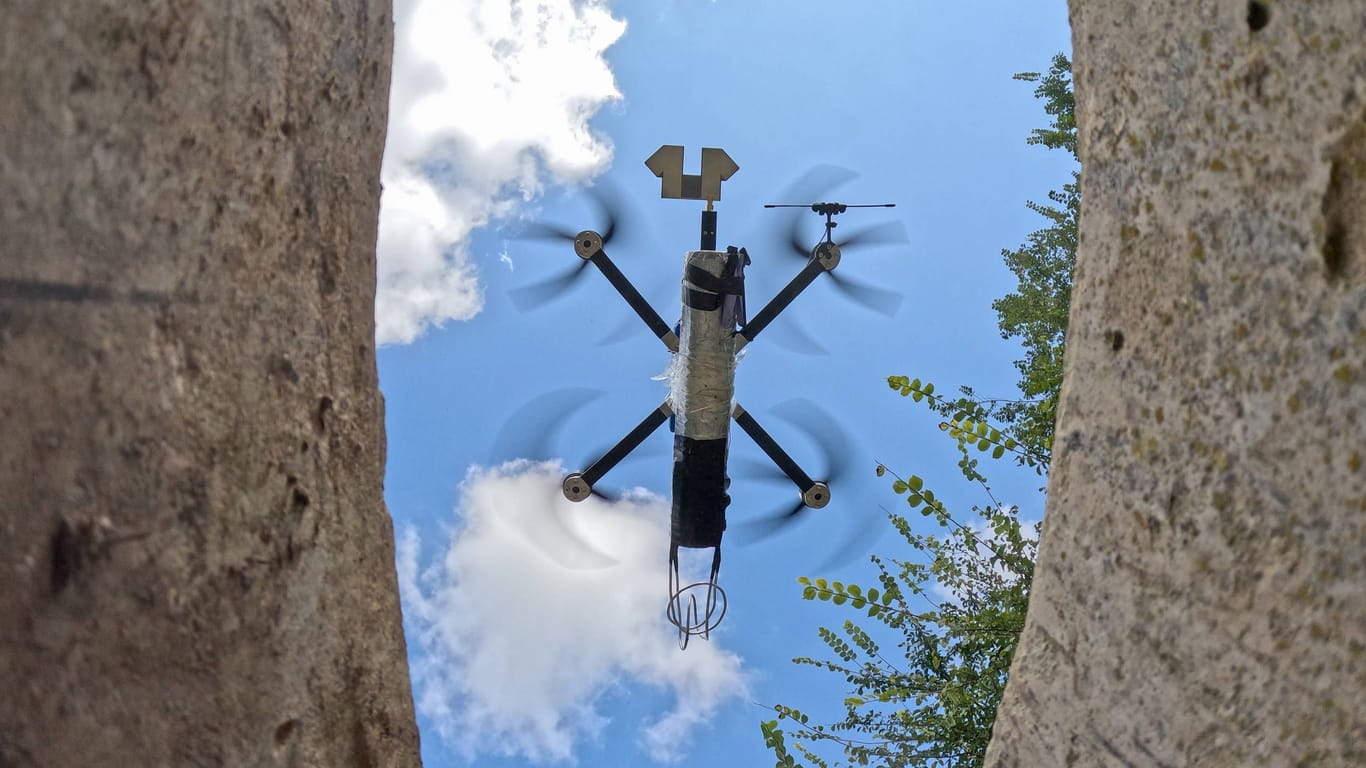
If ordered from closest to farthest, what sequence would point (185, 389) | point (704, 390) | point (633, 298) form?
point (185, 389)
point (704, 390)
point (633, 298)

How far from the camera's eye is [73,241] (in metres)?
1.07

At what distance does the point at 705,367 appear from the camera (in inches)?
128

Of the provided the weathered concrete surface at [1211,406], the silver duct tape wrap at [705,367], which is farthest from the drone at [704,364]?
the weathered concrete surface at [1211,406]

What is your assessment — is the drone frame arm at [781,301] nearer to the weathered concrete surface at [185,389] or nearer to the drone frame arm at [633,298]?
the drone frame arm at [633,298]

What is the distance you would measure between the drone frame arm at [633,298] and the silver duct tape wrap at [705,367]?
13 centimetres

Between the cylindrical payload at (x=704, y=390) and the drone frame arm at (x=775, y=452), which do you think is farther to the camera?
the drone frame arm at (x=775, y=452)

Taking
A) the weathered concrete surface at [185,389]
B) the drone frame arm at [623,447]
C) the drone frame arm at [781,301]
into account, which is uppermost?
the drone frame arm at [781,301]

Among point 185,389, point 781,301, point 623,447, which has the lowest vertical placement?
point 185,389

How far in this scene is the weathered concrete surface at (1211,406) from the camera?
107 cm

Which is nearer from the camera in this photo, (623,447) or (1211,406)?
(1211,406)

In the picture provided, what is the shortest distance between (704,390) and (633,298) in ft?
1.29

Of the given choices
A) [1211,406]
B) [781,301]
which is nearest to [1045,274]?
[781,301]

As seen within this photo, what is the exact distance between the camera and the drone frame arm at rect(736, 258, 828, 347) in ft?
10.8

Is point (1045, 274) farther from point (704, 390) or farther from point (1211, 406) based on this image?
point (1211, 406)
